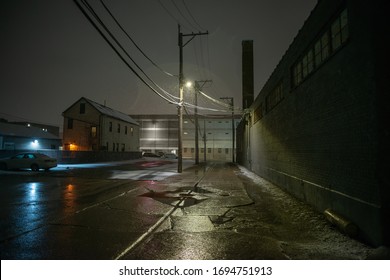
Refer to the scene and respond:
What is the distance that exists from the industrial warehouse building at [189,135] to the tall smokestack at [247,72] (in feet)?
108

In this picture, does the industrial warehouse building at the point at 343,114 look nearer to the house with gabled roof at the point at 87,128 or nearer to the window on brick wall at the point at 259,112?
the window on brick wall at the point at 259,112

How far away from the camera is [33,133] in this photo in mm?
39719

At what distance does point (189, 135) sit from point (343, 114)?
6462cm

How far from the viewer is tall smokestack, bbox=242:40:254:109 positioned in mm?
32094

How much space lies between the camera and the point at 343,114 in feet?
19.1

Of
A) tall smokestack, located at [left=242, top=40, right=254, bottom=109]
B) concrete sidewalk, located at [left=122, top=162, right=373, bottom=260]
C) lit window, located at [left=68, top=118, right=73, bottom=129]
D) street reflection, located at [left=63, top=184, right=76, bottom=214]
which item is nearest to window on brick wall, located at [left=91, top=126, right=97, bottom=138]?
lit window, located at [left=68, top=118, right=73, bottom=129]

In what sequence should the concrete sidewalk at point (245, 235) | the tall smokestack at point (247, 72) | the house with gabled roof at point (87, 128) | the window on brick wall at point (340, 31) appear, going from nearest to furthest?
the concrete sidewalk at point (245, 235) → the window on brick wall at point (340, 31) → the tall smokestack at point (247, 72) → the house with gabled roof at point (87, 128)

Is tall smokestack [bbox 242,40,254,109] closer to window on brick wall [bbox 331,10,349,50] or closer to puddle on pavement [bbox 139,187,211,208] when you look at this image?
puddle on pavement [bbox 139,187,211,208]

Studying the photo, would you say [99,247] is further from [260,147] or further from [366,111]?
[260,147]

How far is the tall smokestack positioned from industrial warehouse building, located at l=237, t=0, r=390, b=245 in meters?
21.6

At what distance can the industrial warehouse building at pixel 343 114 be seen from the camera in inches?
181

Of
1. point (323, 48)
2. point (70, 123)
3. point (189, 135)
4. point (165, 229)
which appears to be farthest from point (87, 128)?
point (323, 48)

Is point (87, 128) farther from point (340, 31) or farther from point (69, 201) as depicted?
point (340, 31)

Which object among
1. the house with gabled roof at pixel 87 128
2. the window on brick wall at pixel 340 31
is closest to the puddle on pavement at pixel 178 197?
the window on brick wall at pixel 340 31
